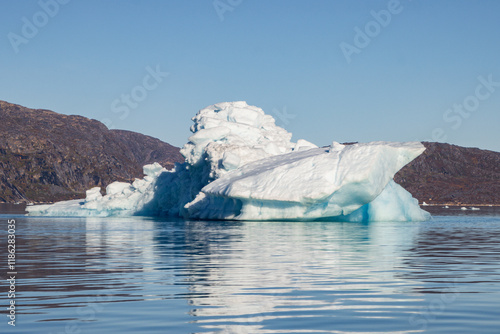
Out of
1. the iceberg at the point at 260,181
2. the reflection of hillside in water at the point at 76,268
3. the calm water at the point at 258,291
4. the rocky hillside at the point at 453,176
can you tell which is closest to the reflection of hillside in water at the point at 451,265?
the calm water at the point at 258,291

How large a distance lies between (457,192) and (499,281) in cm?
15828

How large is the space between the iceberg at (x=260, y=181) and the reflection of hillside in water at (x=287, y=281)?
47.7 feet

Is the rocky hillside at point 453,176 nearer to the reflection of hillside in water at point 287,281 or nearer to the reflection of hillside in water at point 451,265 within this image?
the reflection of hillside in water at point 451,265

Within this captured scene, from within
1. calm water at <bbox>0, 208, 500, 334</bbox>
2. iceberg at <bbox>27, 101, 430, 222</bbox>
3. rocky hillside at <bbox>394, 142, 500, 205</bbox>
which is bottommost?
calm water at <bbox>0, 208, 500, 334</bbox>

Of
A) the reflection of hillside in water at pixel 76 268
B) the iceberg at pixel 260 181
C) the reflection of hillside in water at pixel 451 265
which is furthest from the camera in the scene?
the iceberg at pixel 260 181

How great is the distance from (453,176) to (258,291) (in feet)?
590

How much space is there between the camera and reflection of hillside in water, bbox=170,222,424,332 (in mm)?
8641

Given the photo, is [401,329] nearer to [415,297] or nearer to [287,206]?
[415,297]

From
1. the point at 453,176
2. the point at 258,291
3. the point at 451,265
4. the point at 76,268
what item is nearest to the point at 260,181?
the point at 451,265

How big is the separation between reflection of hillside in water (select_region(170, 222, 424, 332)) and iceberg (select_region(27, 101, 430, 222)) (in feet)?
47.7

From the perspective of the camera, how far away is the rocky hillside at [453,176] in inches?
6260

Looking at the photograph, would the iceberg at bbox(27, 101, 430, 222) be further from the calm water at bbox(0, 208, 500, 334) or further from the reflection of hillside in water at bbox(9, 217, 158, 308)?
the calm water at bbox(0, 208, 500, 334)

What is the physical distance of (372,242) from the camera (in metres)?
21.9

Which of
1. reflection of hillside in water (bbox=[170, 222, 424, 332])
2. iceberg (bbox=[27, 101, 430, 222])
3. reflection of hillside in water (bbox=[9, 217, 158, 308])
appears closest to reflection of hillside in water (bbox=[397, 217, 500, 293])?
Result: reflection of hillside in water (bbox=[170, 222, 424, 332])
